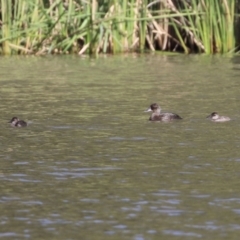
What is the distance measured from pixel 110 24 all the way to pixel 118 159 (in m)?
9.54

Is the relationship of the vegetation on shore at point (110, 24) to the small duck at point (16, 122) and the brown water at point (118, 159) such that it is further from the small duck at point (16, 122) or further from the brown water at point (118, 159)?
the small duck at point (16, 122)

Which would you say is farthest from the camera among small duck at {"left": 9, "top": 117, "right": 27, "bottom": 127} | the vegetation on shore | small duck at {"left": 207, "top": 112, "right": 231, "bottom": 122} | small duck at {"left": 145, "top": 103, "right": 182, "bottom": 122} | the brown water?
the vegetation on shore

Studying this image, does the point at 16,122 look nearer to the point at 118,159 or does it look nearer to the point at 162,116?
the point at 162,116

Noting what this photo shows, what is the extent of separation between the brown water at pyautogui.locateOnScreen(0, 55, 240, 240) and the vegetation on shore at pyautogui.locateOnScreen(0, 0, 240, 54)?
2.97 m

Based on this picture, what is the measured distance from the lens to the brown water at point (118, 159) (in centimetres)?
552

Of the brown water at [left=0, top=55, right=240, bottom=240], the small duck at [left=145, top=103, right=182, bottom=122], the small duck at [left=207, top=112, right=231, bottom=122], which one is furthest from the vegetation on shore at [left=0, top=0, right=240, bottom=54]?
the small duck at [left=207, top=112, right=231, bottom=122]

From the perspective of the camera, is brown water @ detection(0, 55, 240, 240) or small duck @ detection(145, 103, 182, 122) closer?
brown water @ detection(0, 55, 240, 240)

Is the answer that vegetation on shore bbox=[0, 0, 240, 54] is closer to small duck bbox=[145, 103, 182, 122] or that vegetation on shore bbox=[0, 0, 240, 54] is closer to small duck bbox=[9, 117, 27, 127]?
small duck bbox=[145, 103, 182, 122]

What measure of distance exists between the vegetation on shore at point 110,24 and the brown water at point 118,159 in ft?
9.74

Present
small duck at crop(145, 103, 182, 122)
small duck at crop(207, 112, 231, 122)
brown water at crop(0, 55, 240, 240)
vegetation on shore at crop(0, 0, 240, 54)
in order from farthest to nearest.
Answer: vegetation on shore at crop(0, 0, 240, 54) < small duck at crop(145, 103, 182, 122) < small duck at crop(207, 112, 231, 122) < brown water at crop(0, 55, 240, 240)

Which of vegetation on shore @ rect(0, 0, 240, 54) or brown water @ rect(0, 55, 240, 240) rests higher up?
vegetation on shore @ rect(0, 0, 240, 54)

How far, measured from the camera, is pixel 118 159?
745 centimetres

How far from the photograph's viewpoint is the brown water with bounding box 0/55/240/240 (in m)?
5.52

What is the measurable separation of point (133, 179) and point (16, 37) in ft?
33.7
